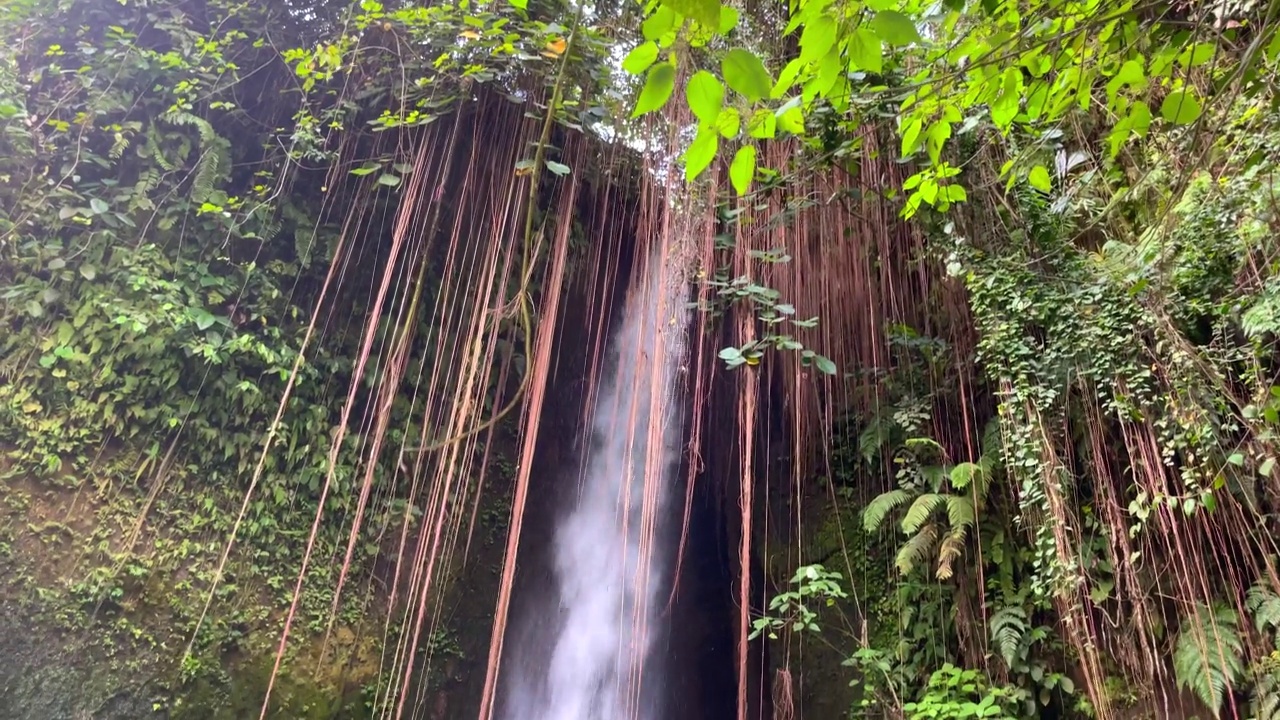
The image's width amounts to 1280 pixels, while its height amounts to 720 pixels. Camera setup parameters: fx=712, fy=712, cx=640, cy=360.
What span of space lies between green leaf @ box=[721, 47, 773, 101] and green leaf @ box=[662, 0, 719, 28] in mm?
59

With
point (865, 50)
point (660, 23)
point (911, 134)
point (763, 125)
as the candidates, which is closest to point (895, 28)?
point (865, 50)

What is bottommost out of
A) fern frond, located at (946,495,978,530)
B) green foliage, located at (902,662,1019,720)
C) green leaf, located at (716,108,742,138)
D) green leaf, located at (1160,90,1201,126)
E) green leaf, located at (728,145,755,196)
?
green foliage, located at (902,662,1019,720)

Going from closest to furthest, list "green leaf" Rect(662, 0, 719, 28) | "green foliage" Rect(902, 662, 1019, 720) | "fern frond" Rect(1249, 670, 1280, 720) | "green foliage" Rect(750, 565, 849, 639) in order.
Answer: "green leaf" Rect(662, 0, 719, 28), "fern frond" Rect(1249, 670, 1280, 720), "green foliage" Rect(902, 662, 1019, 720), "green foliage" Rect(750, 565, 849, 639)

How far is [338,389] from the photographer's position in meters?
3.35

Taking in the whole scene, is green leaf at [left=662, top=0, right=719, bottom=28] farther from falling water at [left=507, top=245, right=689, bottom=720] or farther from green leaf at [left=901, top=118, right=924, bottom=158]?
falling water at [left=507, top=245, right=689, bottom=720]

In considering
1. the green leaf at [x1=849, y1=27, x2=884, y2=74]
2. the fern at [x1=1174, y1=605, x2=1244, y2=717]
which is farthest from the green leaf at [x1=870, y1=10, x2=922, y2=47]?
the fern at [x1=1174, y1=605, x2=1244, y2=717]

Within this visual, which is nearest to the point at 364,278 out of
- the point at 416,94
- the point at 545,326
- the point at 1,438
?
the point at 416,94

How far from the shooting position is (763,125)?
1.72 meters

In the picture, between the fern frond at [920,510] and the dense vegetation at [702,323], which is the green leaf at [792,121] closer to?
the dense vegetation at [702,323]

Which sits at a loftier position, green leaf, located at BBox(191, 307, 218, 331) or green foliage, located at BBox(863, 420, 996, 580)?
green leaf, located at BBox(191, 307, 218, 331)

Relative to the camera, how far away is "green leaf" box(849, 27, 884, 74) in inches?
49.3

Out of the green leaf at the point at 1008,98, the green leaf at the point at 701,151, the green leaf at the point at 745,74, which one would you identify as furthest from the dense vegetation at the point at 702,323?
the green leaf at the point at 745,74

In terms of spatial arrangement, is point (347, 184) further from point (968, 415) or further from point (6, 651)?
point (968, 415)

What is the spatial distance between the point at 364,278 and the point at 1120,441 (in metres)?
3.33
